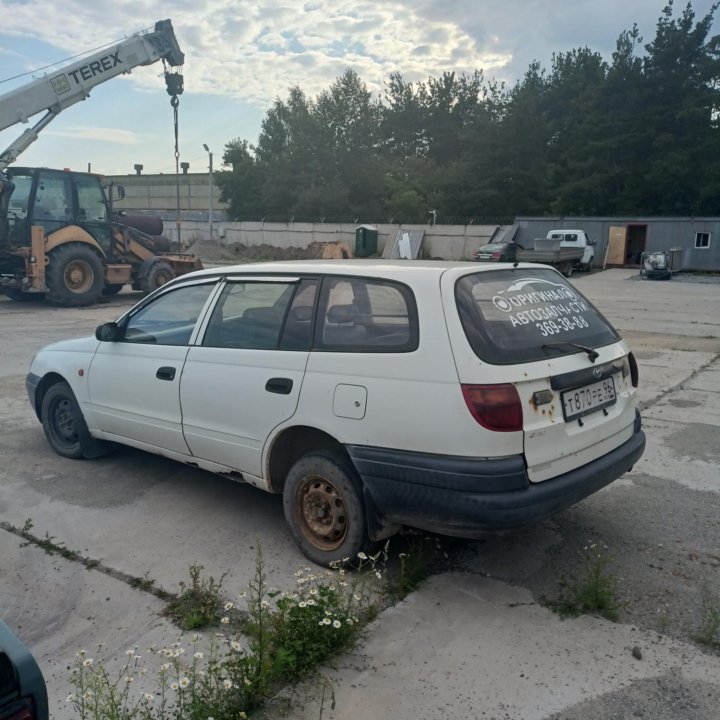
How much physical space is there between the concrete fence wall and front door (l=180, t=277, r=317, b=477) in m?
32.7

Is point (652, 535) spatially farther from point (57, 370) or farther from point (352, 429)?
point (57, 370)

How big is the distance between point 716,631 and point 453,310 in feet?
6.29

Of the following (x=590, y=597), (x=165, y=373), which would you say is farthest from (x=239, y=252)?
(x=590, y=597)

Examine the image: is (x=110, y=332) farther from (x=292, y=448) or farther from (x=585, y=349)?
(x=585, y=349)

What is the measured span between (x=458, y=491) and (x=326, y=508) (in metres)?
0.91

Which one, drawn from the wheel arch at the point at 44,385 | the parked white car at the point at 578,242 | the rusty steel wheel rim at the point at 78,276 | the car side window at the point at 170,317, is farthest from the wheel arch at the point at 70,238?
the parked white car at the point at 578,242

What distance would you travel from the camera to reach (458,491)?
311cm

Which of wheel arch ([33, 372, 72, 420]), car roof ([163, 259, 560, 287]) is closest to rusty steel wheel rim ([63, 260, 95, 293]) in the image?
wheel arch ([33, 372, 72, 420])

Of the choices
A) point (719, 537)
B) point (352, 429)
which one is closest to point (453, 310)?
point (352, 429)

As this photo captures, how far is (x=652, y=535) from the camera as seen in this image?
4078 mm

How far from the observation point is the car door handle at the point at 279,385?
12.2 ft

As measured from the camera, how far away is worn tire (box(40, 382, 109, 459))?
210 inches

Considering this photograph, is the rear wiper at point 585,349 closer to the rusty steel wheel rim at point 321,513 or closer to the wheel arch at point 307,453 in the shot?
the wheel arch at point 307,453

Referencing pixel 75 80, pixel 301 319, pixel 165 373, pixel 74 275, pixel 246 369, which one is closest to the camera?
pixel 301 319
